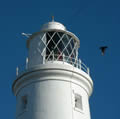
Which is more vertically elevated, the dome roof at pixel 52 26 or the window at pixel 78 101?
the dome roof at pixel 52 26

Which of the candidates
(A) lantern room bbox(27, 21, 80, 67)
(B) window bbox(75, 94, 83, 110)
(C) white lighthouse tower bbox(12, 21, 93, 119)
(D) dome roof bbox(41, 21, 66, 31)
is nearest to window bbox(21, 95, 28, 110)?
(C) white lighthouse tower bbox(12, 21, 93, 119)

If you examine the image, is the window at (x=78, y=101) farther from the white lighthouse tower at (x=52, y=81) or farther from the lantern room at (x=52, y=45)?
the lantern room at (x=52, y=45)

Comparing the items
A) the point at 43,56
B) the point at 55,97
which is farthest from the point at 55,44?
the point at 55,97

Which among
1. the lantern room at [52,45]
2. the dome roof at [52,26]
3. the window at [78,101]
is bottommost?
the window at [78,101]

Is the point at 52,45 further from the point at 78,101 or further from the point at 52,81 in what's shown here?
the point at 78,101

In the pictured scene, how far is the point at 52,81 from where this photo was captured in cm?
1397

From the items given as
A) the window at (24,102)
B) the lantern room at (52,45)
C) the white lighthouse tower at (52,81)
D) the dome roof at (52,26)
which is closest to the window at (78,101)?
the white lighthouse tower at (52,81)

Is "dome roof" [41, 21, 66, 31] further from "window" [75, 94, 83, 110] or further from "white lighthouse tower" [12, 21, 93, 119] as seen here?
"window" [75, 94, 83, 110]

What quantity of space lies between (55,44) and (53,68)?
5.96 ft

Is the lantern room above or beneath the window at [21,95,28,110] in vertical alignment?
above

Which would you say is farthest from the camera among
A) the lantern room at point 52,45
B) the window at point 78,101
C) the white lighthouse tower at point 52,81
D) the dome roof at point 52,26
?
the dome roof at point 52,26

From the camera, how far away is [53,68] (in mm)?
14102

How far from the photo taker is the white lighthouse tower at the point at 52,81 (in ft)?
43.9

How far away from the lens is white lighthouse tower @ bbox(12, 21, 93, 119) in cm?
1339
